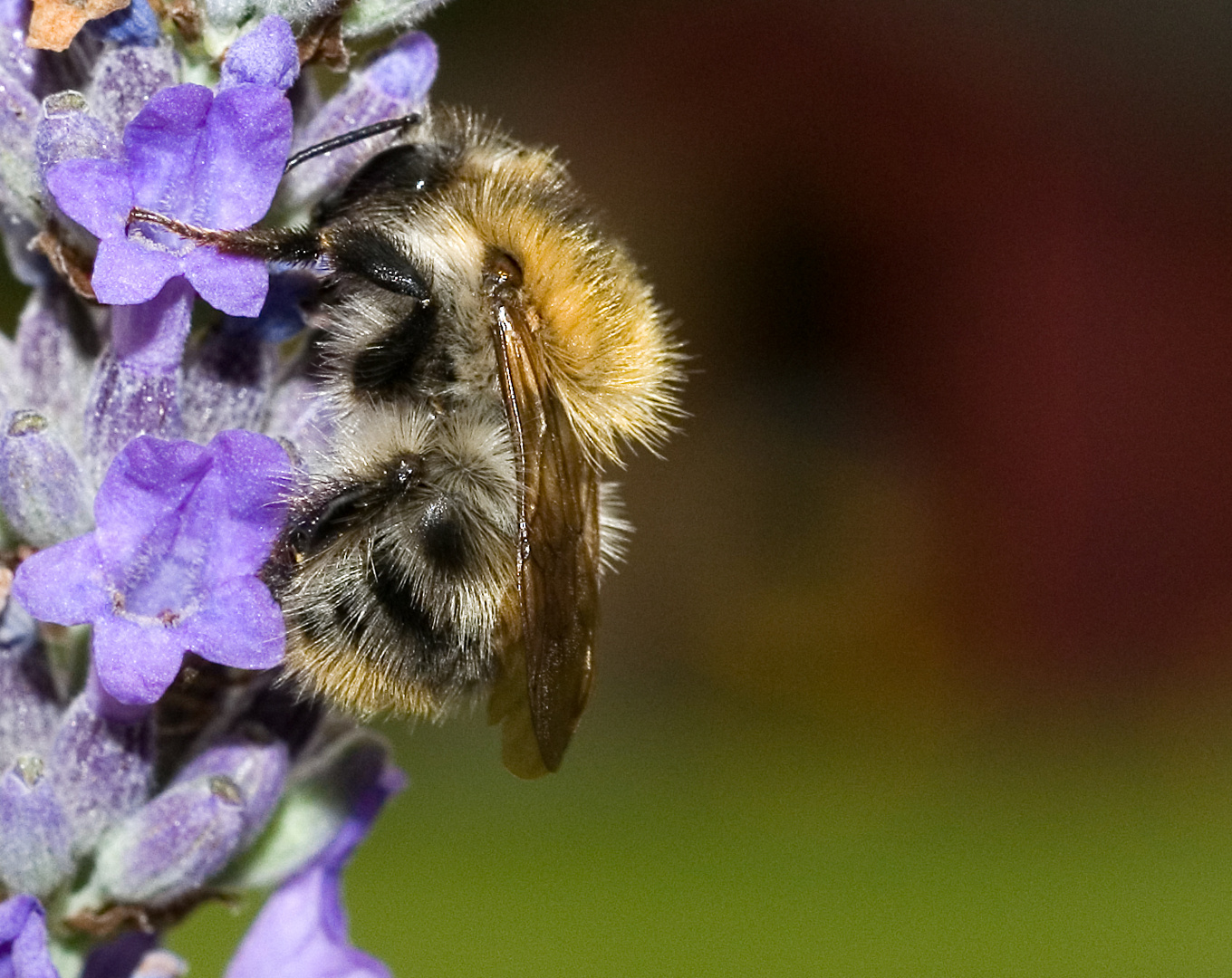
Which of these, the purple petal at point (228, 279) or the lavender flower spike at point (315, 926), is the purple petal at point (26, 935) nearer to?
the lavender flower spike at point (315, 926)

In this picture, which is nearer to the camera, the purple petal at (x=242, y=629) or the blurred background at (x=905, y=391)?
the purple petal at (x=242, y=629)

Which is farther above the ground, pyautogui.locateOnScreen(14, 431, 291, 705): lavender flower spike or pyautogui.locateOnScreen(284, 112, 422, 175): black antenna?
pyautogui.locateOnScreen(284, 112, 422, 175): black antenna

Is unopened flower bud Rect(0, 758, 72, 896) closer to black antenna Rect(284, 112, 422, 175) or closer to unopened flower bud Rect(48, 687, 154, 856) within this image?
unopened flower bud Rect(48, 687, 154, 856)

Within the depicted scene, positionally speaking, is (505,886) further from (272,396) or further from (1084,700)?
(272,396)

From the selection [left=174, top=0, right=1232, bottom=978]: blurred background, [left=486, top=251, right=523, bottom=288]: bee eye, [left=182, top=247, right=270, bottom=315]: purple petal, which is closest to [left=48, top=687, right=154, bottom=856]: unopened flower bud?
[left=182, top=247, right=270, bottom=315]: purple petal

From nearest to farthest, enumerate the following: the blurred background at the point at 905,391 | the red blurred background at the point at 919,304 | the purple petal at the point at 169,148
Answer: the purple petal at the point at 169,148 < the blurred background at the point at 905,391 < the red blurred background at the point at 919,304

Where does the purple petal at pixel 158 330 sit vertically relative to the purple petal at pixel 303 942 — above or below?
above

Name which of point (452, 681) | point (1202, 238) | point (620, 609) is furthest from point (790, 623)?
point (452, 681)

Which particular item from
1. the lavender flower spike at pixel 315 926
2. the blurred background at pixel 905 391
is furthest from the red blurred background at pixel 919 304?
the lavender flower spike at pixel 315 926

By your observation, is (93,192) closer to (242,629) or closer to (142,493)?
(142,493)
